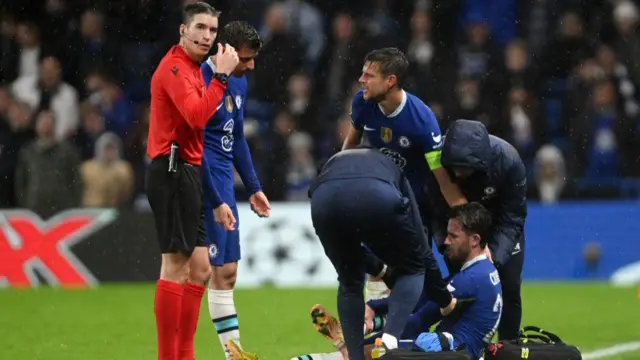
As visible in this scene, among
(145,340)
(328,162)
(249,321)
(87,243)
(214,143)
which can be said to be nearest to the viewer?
(328,162)

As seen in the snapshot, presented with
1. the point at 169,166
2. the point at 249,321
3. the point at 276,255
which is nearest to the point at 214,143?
the point at 169,166

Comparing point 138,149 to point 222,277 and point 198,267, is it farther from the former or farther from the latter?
point 198,267

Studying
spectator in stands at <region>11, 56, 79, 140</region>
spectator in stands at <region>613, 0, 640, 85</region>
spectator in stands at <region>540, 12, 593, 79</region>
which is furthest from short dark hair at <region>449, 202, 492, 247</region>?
spectator in stands at <region>613, 0, 640, 85</region>

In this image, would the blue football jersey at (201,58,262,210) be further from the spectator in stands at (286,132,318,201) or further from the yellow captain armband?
the spectator in stands at (286,132,318,201)

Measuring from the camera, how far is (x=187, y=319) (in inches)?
305

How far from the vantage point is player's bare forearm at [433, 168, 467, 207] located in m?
8.13

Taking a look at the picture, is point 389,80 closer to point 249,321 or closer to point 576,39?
point 249,321

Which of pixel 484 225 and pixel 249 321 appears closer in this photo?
pixel 484 225

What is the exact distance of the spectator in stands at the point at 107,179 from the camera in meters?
15.3

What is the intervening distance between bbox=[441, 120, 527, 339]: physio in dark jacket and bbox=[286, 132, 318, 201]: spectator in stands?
688 cm

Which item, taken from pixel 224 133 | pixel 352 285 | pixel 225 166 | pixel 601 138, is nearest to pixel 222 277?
pixel 225 166

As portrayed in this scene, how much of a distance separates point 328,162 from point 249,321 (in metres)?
4.46

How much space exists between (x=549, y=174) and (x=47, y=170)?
6.08 meters

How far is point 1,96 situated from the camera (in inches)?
640
